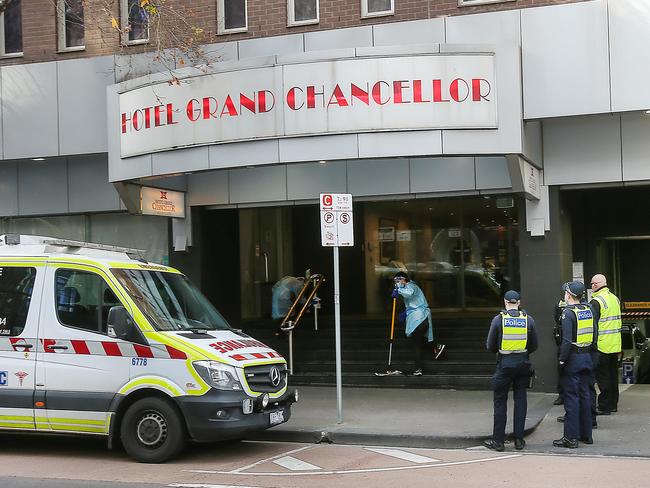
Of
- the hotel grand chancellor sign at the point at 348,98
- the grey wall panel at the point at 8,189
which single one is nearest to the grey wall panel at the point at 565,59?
the hotel grand chancellor sign at the point at 348,98

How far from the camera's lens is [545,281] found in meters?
14.3

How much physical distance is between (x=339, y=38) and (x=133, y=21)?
4.17 meters

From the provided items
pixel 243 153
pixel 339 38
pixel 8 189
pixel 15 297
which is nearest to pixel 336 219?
pixel 243 153

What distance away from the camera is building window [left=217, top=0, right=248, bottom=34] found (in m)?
15.7

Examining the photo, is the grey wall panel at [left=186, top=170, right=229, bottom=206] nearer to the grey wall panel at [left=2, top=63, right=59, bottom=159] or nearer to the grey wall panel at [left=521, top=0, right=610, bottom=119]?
the grey wall panel at [left=2, top=63, right=59, bottom=159]

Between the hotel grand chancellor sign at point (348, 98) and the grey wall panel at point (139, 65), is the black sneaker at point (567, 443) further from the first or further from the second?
the grey wall panel at point (139, 65)

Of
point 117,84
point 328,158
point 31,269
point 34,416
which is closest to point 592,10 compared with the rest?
point 328,158

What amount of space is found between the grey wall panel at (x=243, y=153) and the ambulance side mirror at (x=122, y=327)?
4063 millimetres

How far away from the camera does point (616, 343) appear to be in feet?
38.7

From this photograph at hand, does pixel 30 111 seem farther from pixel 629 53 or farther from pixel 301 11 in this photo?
pixel 629 53

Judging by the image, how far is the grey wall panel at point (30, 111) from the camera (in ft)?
53.4

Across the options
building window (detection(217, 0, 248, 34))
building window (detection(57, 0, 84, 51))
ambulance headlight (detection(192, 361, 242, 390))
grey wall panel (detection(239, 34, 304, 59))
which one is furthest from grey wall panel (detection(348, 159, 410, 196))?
ambulance headlight (detection(192, 361, 242, 390))

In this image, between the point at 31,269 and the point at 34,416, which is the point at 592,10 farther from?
the point at 34,416

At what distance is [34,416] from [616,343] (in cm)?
736
